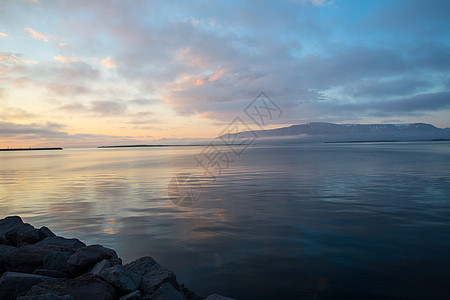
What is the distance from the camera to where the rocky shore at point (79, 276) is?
16.4 feet

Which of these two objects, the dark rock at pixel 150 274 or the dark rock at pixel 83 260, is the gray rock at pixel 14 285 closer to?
the dark rock at pixel 83 260

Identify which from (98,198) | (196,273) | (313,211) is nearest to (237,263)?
(196,273)

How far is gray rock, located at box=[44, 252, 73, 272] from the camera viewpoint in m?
6.45

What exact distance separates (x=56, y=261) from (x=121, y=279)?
97.8 inches

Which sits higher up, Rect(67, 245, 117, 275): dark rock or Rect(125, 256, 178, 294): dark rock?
Rect(67, 245, 117, 275): dark rock

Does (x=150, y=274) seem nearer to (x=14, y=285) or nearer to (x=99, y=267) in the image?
(x=99, y=267)

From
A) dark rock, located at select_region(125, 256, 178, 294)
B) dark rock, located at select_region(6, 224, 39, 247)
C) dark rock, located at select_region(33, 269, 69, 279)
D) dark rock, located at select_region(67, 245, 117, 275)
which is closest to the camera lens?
dark rock, located at select_region(125, 256, 178, 294)

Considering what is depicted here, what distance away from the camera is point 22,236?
28.4 feet

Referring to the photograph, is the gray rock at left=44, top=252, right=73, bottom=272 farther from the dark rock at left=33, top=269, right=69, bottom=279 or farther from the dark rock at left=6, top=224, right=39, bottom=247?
the dark rock at left=6, top=224, right=39, bottom=247

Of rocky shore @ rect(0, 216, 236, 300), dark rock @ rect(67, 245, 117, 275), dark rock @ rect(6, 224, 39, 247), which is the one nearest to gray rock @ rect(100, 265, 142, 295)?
rocky shore @ rect(0, 216, 236, 300)

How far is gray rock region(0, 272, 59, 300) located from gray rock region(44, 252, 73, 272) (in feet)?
3.50

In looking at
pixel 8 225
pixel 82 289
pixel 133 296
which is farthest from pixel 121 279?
pixel 8 225

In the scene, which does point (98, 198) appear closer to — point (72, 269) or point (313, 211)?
point (72, 269)

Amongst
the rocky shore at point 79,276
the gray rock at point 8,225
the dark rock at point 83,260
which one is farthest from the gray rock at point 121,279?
the gray rock at point 8,225
